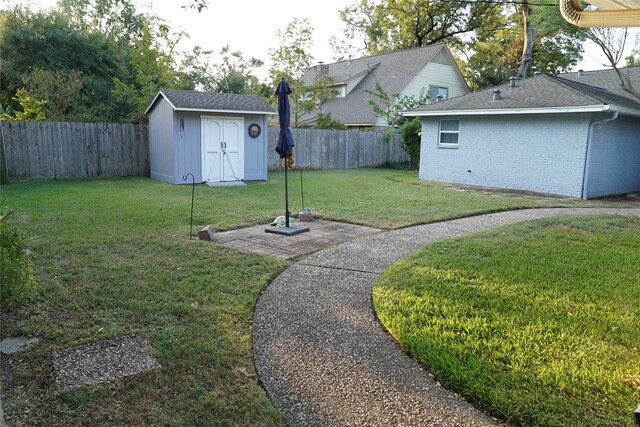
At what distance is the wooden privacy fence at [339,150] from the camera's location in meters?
18.9

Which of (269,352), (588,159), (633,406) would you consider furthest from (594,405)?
(588,159)

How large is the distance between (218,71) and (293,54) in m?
8.57

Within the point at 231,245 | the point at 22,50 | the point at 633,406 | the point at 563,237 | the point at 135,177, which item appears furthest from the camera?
the point at 22,50

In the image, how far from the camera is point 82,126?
13789mm

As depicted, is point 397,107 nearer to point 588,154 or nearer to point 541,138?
point 541,138

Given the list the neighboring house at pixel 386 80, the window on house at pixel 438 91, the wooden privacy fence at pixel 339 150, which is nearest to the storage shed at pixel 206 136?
the wooden privacy fence at pixel 339 150

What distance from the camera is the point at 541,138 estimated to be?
42.1 feet

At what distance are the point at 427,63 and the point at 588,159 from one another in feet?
48.7

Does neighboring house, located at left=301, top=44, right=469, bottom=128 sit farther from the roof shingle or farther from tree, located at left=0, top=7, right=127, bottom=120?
tree, located at left=0, top=7, right=127, bottom=120

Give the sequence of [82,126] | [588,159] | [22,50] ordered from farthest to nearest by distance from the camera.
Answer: [22,50] → [82,126] → [588,159]

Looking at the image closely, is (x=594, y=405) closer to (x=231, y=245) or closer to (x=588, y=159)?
(x=231, y=245)

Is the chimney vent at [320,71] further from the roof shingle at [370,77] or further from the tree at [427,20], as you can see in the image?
the tree at [427,20]

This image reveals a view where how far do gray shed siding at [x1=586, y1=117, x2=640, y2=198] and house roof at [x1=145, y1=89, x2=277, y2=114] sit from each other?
9.19 m

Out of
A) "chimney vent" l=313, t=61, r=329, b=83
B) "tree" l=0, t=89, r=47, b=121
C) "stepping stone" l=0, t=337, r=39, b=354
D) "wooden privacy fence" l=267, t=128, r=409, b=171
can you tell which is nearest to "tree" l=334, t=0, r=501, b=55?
"chimney vent" l=313, t=61, r=329, b=83
